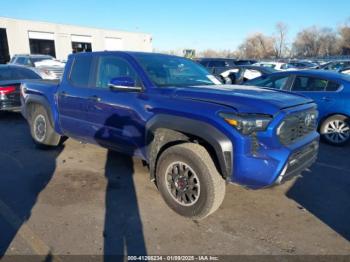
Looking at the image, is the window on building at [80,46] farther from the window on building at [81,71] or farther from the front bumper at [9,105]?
the window on building at [81,71]

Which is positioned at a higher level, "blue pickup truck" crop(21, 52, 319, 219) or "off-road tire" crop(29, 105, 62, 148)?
"blue pickup truck" crop(21, 52, 319, 219)

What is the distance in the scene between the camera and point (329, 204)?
13.4ft

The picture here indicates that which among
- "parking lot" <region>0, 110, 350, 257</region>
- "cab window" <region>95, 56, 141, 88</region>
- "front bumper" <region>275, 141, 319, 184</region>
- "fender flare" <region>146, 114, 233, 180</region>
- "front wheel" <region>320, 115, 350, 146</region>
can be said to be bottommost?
"parking lot" <region>0, 110, 350, 257</region>

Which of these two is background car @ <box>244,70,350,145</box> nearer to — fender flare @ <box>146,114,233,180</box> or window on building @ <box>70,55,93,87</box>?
fender flare @ <box>146,114,233,180</box>

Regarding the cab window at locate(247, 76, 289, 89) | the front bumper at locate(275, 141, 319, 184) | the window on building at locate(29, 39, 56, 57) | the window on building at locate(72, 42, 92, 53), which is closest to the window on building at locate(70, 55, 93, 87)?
the front bumper at locate(275, 141, 319, 184)

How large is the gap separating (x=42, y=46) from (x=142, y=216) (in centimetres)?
4070

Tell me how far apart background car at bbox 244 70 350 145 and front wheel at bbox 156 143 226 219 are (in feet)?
13.9

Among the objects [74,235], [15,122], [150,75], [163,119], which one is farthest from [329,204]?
[15,122]

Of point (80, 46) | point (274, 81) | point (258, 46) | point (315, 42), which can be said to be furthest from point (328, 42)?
point (274, 81)

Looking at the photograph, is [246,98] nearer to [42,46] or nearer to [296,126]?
[296,126]

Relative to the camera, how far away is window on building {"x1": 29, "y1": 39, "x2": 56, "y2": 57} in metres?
38.1

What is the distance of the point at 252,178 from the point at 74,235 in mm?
1898

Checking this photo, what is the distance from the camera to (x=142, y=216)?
3.73m

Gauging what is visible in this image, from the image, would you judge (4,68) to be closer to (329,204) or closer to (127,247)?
(127,247)
